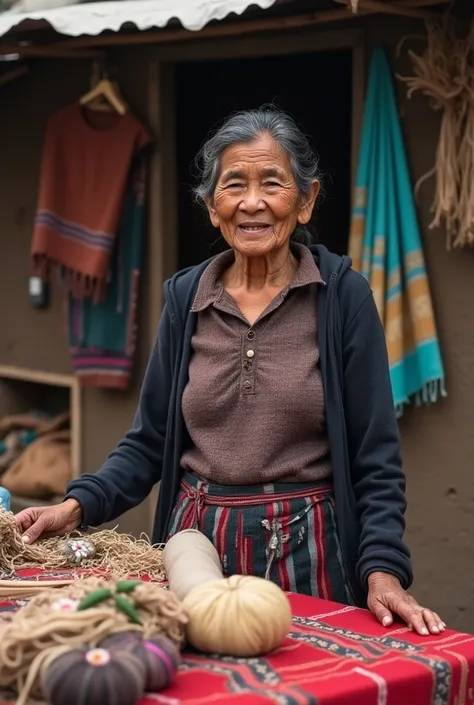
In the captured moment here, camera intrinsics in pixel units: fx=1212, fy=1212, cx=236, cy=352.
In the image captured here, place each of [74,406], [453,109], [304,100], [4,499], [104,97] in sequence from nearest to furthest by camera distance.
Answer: [4,499] < [453,109] < [104,97] < [74,406] < [304,100]

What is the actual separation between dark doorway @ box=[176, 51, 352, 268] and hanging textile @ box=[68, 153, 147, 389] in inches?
29.9

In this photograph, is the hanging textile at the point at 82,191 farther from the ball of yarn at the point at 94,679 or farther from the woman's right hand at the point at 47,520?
the ball of yarn at the point at 94,679

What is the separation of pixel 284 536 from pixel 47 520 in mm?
520

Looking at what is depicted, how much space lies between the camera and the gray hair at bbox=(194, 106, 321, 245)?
2.64 m

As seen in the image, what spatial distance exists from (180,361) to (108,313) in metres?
2.98

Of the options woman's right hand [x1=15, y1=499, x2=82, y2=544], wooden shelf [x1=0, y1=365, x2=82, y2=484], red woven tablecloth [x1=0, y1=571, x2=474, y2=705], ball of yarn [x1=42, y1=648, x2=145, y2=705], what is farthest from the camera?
wooden shelf [x1=0, y1=365, x2=82, y2=484]

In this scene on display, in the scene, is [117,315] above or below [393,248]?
below

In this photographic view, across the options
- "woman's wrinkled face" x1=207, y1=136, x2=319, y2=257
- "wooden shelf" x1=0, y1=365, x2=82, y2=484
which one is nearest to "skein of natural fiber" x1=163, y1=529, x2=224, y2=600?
"woman's wrinkled face" x1=207, y1=136, x2=319, y2=257

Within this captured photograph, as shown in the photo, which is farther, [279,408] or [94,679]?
[279,408]

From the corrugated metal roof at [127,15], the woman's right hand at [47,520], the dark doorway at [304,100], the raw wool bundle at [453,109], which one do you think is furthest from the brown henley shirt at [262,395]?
the dark doorway at [304,100]

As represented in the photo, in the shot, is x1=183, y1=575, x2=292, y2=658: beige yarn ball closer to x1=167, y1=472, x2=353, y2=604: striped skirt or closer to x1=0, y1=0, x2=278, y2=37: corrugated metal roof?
x1=167, y1=472, x2=353, y2=604: striped skirt

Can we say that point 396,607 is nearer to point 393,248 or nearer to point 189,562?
point 189,562

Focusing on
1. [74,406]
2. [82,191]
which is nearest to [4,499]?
[82,191]

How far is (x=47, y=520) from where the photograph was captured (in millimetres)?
2643
